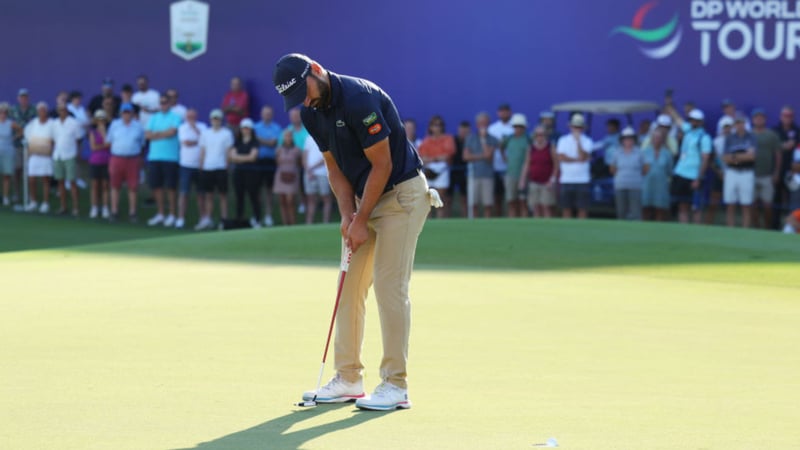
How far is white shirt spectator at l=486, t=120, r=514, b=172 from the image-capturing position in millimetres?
22234

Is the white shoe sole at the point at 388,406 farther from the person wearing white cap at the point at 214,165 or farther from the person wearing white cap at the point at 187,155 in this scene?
the person wearing white cap at the point at 187,155

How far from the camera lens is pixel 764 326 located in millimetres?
9734

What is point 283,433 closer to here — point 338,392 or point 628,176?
point 338,392

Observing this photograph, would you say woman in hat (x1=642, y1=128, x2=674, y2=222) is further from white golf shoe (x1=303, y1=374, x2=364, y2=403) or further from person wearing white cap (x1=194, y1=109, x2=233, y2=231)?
white golf shoe (x1=303, y1=374, x2=364, y2=403)

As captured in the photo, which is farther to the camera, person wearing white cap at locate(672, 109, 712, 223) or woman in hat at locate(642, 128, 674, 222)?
person wearing white cap at locate(672, 109, 712, 223)

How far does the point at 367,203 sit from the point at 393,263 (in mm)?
343

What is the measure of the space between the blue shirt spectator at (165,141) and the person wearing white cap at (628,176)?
25.8ft

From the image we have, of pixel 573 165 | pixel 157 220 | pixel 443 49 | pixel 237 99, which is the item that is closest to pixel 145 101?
pixel 237 99

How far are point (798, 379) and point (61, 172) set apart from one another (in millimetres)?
18792

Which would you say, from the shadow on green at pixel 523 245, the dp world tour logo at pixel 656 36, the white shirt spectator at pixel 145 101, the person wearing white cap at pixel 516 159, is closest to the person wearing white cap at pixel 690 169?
the person wearing white cap at pixel 516 159

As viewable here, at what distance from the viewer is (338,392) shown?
6941mm

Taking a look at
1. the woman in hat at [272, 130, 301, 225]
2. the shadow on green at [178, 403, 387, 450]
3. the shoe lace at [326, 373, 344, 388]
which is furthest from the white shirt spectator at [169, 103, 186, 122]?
the shadow on green at [178, 403, 387, 450]

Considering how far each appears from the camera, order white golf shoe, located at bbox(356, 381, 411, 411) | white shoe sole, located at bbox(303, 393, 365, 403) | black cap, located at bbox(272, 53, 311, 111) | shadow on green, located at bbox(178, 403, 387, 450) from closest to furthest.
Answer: shadow on green, located at bbox(178, 403, 387, 450) → black cap, located at bbox(272, 53, 311, 111) → white golf shoe, located at bbox(356, 381, 411, 411) → white shoe sole, located at bbox(303, 393, 365, 403)

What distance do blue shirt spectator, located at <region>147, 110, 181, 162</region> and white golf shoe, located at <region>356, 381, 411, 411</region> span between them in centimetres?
1721
